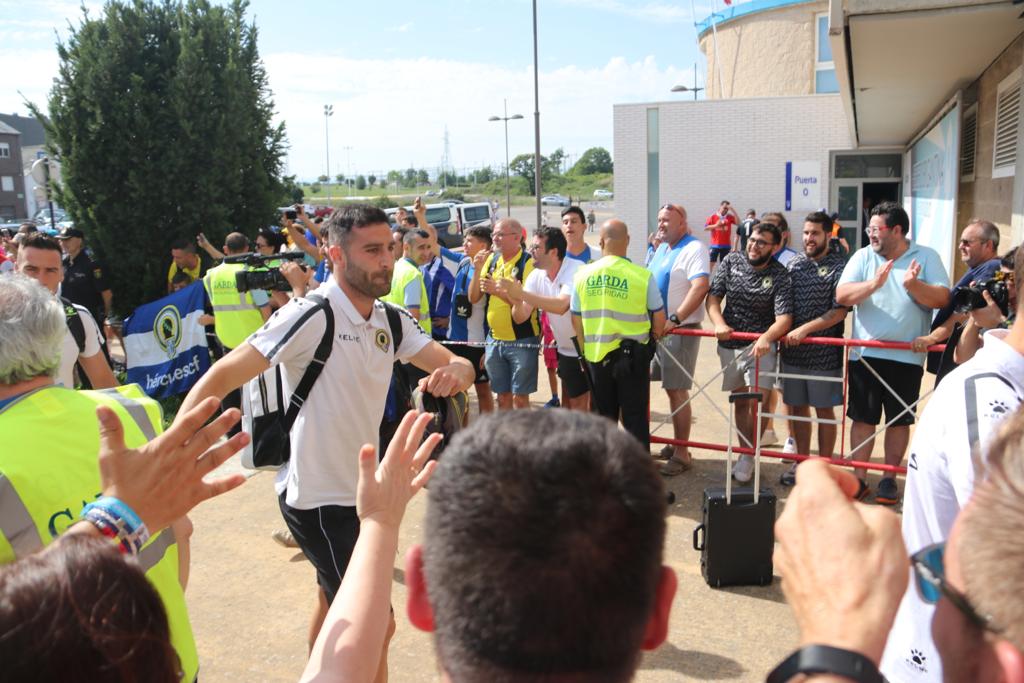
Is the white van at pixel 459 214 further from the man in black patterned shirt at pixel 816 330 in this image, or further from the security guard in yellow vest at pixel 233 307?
the man in black patterned shirt at pixel 816 330

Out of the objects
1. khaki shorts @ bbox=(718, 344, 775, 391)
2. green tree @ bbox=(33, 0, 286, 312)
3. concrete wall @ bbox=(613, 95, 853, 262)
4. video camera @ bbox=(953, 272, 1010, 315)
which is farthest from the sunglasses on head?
concrete wall @ bbox=(613, 95, 853, 262)

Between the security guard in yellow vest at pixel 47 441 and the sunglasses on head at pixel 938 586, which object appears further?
the security guard in yellow vest at pixel 47 441

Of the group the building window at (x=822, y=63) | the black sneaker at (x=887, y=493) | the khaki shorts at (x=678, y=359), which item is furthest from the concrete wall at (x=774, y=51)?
the black sneaker at (x=887, y=493)

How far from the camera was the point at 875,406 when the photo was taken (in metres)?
6.19

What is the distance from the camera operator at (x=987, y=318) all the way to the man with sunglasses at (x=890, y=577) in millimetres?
3681

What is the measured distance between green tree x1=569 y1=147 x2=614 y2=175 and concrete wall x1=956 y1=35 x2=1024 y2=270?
109561mm

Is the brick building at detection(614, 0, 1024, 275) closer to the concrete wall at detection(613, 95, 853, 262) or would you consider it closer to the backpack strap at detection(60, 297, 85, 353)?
the concrete wall at detection(613, 95, 853, 262)

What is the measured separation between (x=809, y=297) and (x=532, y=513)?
5874 mm

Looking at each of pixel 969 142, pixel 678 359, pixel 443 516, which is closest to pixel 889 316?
pixel 678 359

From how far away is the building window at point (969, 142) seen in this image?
10.9m

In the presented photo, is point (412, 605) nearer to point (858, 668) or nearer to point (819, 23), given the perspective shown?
point (858, 668)

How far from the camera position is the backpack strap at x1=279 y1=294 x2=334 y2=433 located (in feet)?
11.8

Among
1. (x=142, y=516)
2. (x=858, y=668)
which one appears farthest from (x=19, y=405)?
(x=858, y=668)

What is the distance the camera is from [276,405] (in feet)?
12.0
